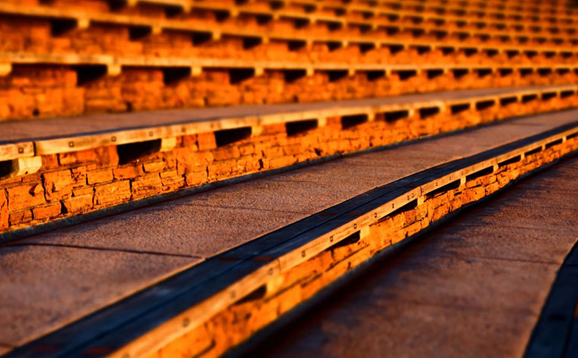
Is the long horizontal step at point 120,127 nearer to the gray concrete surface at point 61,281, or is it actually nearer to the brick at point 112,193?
the brick at point 112,193

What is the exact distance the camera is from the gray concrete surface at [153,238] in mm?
2816

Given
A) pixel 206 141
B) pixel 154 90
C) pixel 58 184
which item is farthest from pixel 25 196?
pixel 154 90

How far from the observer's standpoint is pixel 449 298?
3.53 m

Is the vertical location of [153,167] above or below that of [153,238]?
above

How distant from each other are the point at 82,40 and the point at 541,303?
6784 millimetres

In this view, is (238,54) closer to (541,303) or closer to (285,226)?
(285,226)

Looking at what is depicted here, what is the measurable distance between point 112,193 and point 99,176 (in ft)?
0.61

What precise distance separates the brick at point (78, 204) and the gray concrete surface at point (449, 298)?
2335 mm

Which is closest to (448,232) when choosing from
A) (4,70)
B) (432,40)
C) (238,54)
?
(4,70)

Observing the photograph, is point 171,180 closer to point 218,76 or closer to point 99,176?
point 99,176

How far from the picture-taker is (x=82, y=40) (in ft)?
27.7

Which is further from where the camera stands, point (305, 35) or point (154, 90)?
point (305, 35)

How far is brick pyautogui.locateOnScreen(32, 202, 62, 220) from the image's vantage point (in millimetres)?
4848

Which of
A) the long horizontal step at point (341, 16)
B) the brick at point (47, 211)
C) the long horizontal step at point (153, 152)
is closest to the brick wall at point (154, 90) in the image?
the long horizontal step at point (153, 152)
